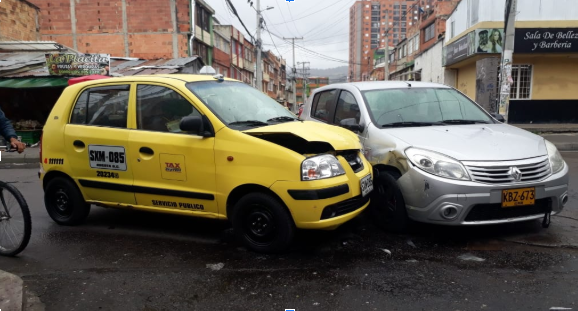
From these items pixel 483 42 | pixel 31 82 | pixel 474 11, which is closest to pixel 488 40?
pixel 483 42

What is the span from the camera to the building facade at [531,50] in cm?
1722

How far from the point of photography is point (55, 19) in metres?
23.7

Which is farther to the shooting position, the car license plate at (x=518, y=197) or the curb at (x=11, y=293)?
the car license plate at (x=518, y=197)

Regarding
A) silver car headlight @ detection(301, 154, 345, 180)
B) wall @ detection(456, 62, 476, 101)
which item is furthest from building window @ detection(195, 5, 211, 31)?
silver car headlight @ detection(301, 154, 345, 180)

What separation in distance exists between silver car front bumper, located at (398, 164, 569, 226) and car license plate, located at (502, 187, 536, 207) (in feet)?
0.12

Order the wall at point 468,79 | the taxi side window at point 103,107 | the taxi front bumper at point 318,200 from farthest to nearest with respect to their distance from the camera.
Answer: the wall at point 468,79, the taxi side window at point 103,107, the taxi front bumper at point 318,200

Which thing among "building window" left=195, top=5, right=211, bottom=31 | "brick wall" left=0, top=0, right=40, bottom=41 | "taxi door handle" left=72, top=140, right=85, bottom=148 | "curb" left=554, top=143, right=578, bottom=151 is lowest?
"curb" left=554, top=143, right=578, bottom=151

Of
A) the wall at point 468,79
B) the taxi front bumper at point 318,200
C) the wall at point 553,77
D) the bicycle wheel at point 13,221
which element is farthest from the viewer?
the wall at point 468,79

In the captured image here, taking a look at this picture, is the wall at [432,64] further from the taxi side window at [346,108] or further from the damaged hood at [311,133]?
the damaged hood at [311,133]

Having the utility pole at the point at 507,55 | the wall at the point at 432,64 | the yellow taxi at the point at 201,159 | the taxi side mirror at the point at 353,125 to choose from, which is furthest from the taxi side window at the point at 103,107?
the wall at the point at 432,64

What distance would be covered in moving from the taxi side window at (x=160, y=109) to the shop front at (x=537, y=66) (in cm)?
1620

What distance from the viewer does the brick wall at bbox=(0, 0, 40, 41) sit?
1780 centimetres

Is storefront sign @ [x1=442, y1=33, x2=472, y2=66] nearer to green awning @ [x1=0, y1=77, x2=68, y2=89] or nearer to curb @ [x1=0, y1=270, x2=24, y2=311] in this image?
green awning @ [x1=0, y1=77, x2=68, y2=89]

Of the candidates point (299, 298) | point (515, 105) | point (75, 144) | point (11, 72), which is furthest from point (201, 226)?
point (515, 105)
